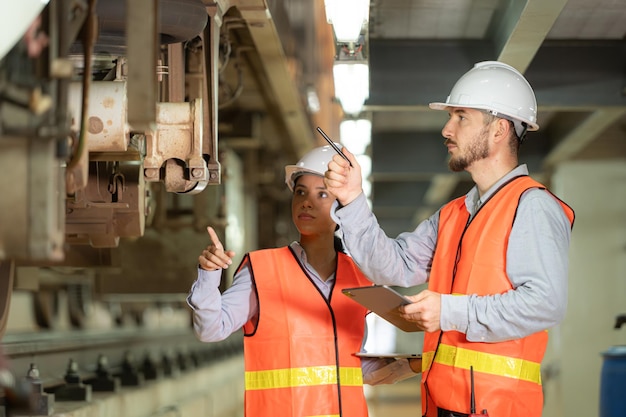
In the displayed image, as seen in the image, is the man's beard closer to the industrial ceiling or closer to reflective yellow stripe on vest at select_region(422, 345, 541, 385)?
reflective yellow stripe on vest at select_region(422, 345, 541, 385)

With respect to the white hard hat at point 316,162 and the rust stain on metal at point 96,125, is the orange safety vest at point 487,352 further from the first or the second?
the rust stain on metal at point 96,125

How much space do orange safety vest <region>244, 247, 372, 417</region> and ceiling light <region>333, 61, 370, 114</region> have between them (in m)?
1.84

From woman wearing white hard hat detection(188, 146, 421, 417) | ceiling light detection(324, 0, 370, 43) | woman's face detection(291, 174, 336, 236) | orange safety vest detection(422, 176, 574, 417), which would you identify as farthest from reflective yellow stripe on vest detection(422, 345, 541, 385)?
ceiling light detection(324, 0, 370, 43)

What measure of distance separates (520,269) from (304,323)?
1.24 meters

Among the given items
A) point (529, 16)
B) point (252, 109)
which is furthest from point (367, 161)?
point (529, 16)

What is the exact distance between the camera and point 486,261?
3768 millimetres

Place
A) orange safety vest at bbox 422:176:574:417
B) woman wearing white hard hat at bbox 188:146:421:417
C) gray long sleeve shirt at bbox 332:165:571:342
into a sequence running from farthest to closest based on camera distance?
1. woman wearing white hard hat at bbox 188:146:421:417
2. orange safety vest at bbox 422:176:574:417
3. gray long sleeve shirt at bbox 332:165:571:342

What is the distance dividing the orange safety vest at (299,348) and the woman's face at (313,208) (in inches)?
8.7

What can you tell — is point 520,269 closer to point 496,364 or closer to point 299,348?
point 496,364

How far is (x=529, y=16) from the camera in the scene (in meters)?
5.31

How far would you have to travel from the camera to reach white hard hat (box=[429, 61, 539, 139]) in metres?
4.01

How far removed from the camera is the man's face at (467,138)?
13.2 ft

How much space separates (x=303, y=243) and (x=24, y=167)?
2.05 metres

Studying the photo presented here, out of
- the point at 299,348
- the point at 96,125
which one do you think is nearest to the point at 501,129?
the point at 299,348
